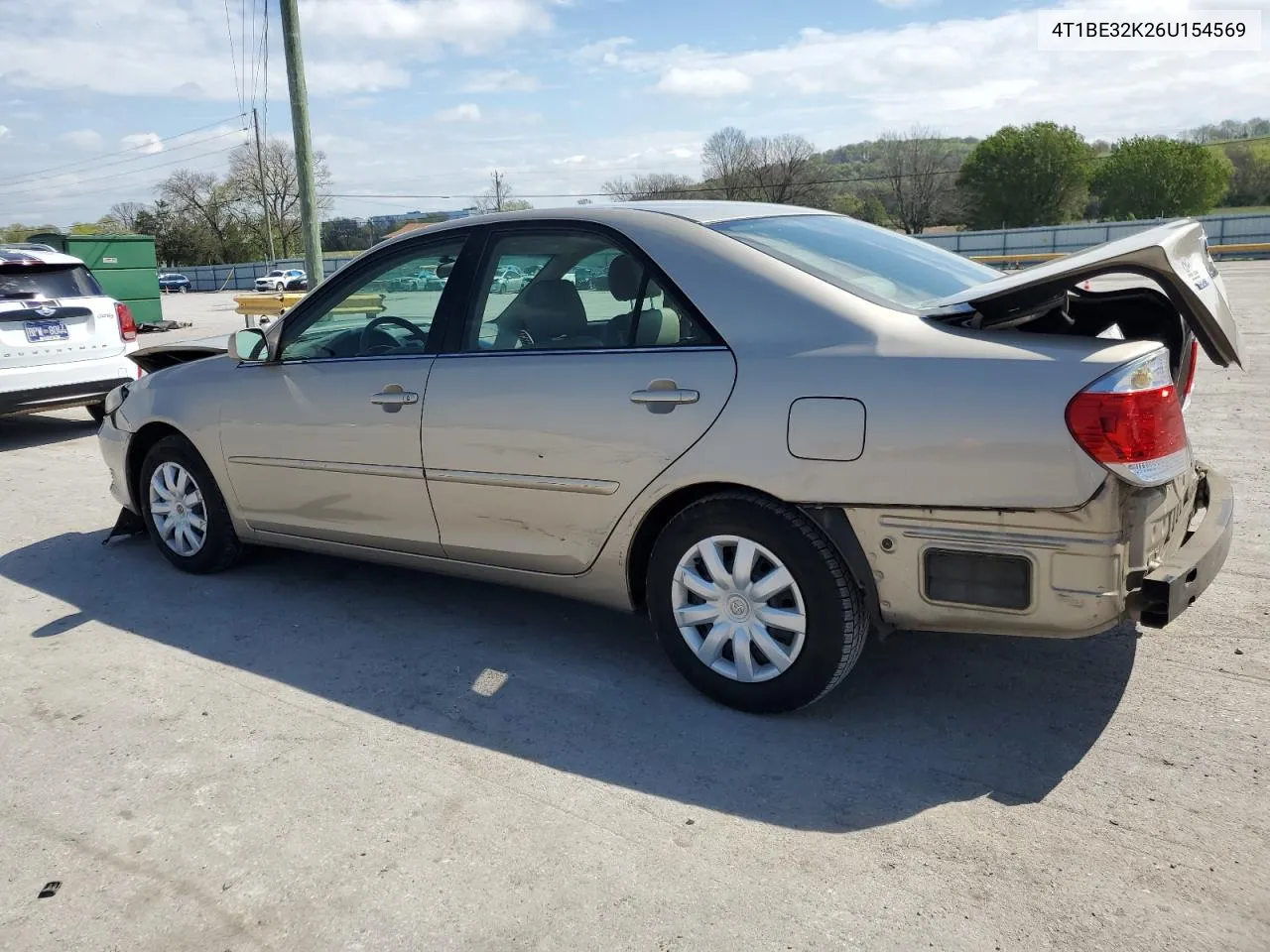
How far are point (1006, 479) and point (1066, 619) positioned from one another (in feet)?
1.41

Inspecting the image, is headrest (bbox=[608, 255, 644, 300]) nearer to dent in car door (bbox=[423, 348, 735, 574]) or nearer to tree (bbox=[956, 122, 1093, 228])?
dent in car door (bbox=[423, 348, 735, 574])

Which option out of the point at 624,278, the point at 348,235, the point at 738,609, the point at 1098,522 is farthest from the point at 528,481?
the point at 348,235

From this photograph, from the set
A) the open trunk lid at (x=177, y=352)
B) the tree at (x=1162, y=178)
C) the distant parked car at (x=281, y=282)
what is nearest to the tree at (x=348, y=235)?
the distant parked car at (x=281, y=282)

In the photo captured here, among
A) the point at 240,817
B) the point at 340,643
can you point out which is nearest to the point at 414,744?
the point at 240,817

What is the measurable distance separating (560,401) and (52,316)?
7280mm

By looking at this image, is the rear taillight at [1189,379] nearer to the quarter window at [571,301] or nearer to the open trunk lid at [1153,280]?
the open trunk lid at [1153,280]

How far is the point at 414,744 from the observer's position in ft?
11.2

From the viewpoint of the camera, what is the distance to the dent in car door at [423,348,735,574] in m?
3.44

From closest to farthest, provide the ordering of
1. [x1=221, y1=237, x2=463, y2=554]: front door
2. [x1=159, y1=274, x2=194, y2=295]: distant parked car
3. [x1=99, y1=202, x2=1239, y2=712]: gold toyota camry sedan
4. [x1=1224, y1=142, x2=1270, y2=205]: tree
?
[x1=99, y1=202, x2=1239, y2=712]: gold toyota camry sedan < [x1=221, y1=237, x2=463, y2=554]: front door < [x1=159, y1=274, x2=194, y2=295]: distant parked car < [x1=1224, y1=142, x2=1270, y2=205]: tree

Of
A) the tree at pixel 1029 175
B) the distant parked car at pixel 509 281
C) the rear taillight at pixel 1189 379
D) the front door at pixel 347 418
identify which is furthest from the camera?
the tree at pixel 1029 175

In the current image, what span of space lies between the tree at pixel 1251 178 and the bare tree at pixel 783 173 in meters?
31.3

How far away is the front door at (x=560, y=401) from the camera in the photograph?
11.4 ft

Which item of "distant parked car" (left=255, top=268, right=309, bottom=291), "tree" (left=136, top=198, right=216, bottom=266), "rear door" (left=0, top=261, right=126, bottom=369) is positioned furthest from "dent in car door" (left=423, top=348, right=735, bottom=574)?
"tree" (left=136, top=198, right=216, bottom=266)

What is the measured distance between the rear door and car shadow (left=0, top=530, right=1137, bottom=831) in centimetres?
460
